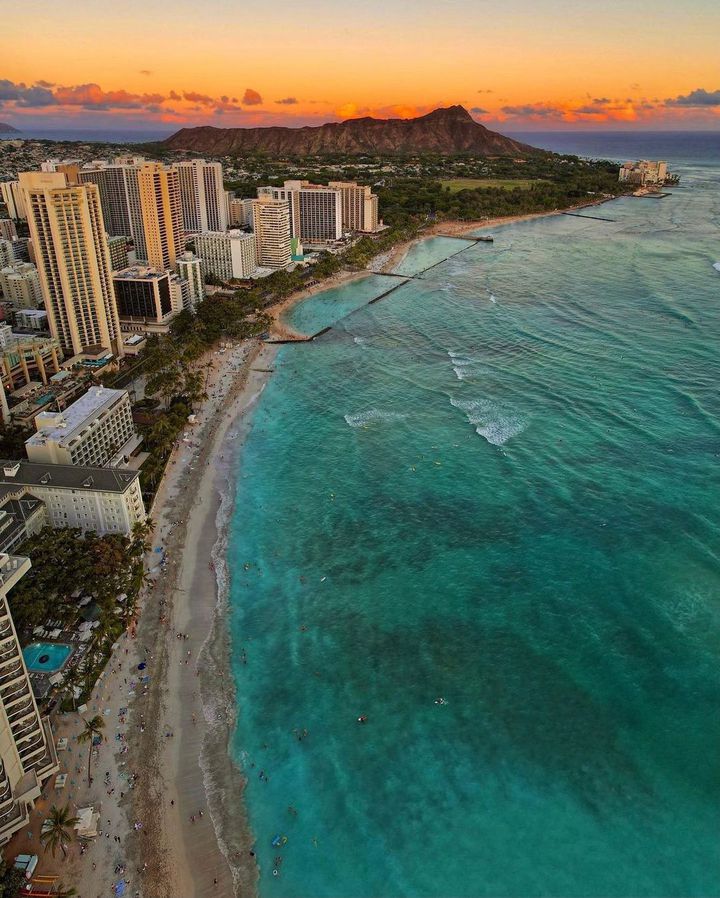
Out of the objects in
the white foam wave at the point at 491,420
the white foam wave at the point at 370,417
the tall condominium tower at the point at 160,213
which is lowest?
the white foam wave at the point at 370,417

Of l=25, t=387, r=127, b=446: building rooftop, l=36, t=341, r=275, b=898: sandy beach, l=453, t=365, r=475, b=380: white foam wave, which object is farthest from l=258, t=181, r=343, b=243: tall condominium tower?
l=36, t=341, r=275, b=898: sandy beach

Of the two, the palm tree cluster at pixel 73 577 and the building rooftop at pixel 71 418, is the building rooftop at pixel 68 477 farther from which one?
the palm tree cluster at pixel 73 577

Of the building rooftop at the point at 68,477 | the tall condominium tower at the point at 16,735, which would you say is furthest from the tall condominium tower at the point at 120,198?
the tall condominium tower at the point at 16,735

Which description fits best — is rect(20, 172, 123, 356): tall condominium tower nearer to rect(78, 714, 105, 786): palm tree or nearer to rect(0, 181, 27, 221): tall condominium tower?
rect(78, 714, 105, 786): palm tree

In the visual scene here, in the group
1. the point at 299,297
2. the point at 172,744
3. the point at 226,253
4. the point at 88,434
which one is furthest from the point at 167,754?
the point at 226,253

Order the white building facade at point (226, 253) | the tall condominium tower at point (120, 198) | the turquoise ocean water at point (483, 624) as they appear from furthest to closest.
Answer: the tall condominium tower at point (120, 198)
the white building facade at point (226, 253)
the turquoise ocean water at point (483, 624)
